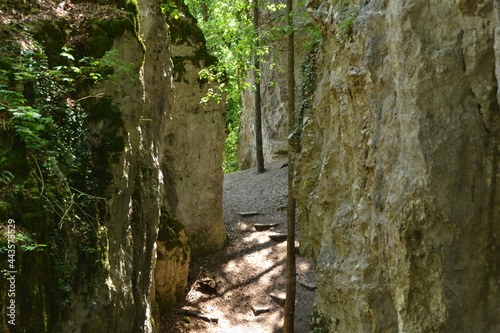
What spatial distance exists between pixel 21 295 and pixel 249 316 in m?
7.25

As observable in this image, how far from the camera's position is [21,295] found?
4.58 metres

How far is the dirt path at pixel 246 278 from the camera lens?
1052 cm

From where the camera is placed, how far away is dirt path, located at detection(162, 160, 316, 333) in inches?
414

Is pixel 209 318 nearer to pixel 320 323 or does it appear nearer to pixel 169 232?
pixel 169 232

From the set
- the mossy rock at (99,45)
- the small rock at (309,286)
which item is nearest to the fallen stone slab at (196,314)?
the small rock at (309,286)

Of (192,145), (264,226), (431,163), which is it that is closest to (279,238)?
(264,226)

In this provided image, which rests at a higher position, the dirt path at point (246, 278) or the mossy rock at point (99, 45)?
the mossy rock at point (99, 45)

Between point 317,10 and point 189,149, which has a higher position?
point 317,10

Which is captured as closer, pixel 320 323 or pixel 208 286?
pixel 320 323

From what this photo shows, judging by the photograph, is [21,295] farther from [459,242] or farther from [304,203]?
[304,203]

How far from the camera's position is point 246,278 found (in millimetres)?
12406

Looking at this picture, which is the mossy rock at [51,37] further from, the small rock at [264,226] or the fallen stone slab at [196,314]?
the small rock at [264,226]

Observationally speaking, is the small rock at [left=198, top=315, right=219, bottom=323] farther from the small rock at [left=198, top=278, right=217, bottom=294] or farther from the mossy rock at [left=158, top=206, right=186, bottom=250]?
the mossy rock at [left=158, top=206, right=186, bottom=250]

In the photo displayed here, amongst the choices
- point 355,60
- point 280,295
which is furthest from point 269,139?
point 355,60
